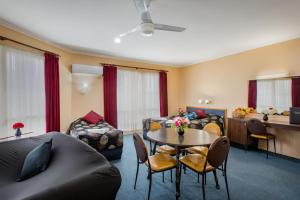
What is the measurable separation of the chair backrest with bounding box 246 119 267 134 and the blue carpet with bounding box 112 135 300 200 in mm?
620

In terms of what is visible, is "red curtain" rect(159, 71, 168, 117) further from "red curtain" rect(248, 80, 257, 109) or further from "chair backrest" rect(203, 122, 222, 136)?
"chair backrest" rect(203, 122, 222, 136)

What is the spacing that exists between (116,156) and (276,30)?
4225mm

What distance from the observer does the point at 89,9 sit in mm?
2441

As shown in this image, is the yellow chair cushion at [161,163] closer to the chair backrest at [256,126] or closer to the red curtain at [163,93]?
the chair backrest at [256,126]

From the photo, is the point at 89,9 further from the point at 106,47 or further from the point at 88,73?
Result: the point at 88,73

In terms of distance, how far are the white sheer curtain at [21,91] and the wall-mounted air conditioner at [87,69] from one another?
2.97 ft

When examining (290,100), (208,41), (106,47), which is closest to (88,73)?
(106,47)

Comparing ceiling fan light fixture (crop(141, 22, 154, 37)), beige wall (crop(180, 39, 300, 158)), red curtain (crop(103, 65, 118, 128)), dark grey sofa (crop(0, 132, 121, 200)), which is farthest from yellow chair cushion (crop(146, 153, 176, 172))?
beige wall (crop(180, 39, 300, 158))

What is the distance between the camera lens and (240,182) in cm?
266

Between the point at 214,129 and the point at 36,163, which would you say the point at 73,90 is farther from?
the point at 214,129

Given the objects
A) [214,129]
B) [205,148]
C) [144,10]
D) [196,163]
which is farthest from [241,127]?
[144,10]

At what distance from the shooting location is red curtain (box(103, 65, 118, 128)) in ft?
16.8

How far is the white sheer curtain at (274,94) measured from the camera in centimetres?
377

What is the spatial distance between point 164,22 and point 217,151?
225 cm
